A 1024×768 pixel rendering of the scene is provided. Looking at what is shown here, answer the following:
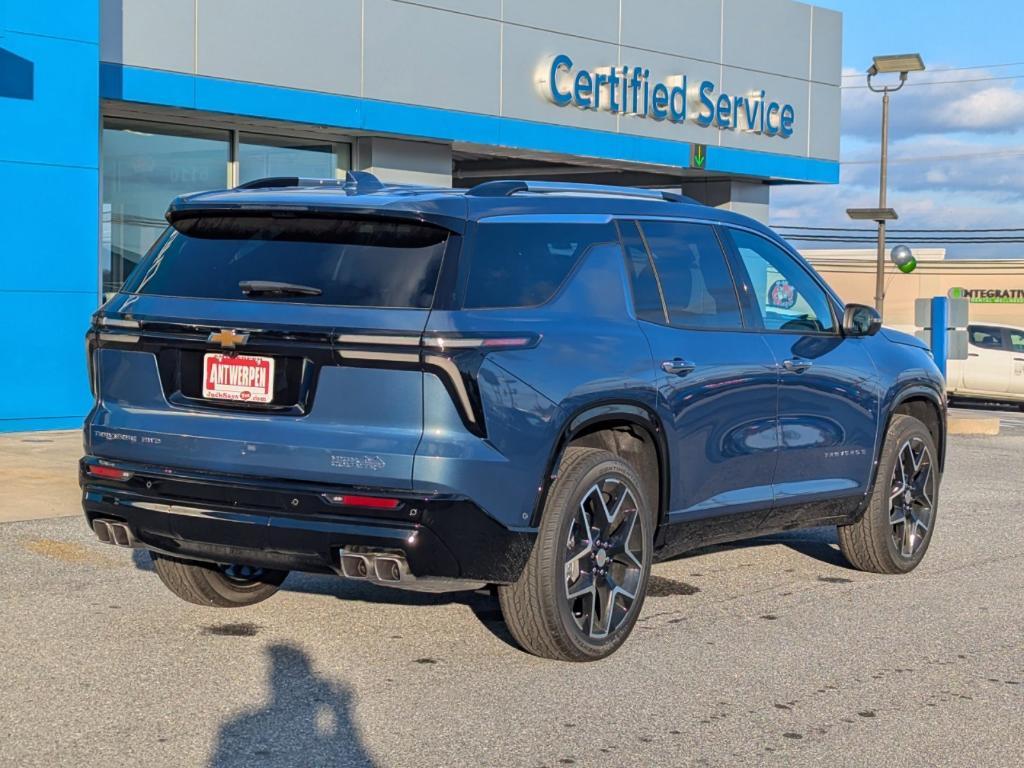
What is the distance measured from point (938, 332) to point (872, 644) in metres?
13.8

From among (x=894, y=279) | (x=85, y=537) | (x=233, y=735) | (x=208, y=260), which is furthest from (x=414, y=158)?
(x=894, y=279)

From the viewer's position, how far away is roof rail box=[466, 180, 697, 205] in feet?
20.3

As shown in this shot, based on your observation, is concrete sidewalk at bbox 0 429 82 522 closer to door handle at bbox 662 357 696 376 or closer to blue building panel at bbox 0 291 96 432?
blue building panel at bbox 0 291 96 432

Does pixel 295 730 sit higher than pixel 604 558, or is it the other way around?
pixel 604 558

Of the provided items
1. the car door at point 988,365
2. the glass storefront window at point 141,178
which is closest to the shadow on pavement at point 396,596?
the glass storefront window at point 141,178

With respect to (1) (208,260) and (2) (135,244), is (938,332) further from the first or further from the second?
(1) (208,260)

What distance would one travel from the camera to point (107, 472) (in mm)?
5996

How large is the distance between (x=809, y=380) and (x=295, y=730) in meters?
3.42

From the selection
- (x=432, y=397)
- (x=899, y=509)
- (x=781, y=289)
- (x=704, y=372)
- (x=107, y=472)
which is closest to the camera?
(x=432, y=397)

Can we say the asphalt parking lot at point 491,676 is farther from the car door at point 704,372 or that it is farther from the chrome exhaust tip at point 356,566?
the car door at point 704,372

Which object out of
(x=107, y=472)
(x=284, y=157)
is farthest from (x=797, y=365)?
(x=284, y=157)

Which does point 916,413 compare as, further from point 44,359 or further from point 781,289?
point 44,359

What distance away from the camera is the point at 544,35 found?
19.9 meters

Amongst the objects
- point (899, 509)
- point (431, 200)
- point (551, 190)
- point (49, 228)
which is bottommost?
point (899, 509)
